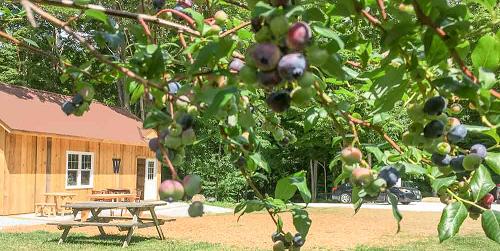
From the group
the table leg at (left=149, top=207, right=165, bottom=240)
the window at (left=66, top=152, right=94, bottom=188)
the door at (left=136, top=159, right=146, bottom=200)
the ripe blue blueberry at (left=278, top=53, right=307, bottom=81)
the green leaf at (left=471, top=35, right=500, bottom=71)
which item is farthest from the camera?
the door at (left=136, top=159, right=146, bottom=200)

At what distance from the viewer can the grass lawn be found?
10.3 metres

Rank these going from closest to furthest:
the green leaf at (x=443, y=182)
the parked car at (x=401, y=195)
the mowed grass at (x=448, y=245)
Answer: the green leaf at (x=443, y=182) < the mowed grass at (x=448, y=245) < the parked car at (x=401, y=195)

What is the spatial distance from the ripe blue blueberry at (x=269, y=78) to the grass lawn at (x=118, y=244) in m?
9.65

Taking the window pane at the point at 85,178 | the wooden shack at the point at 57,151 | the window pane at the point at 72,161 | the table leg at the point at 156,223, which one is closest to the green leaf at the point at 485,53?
the table leg at the point at 156,223

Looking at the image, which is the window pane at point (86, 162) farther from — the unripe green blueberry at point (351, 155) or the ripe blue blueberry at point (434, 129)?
the ripe blue blueberry at point (434, 129)

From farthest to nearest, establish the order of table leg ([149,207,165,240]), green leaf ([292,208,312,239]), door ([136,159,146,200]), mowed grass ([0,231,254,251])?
door ([136,159,146,200]) → table leg ([149,207,165,240]) → mowed grass ([0,231,254,251]) → green leaf ([292,208,312,239])

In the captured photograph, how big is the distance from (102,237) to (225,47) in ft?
37.1

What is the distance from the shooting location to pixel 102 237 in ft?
38.7

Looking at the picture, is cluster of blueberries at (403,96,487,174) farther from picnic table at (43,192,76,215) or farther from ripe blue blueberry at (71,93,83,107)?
picnic table at (43,192,76,215)

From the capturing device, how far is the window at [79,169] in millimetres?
17656

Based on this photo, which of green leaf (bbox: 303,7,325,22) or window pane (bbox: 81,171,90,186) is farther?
window pane (bbox: 81,171,90,186)

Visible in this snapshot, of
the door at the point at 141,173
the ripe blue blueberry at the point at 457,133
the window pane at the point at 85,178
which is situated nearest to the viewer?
the ripe blue blueberry at the point at 457,133

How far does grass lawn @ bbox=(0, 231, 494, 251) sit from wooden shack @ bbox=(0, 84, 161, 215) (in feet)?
12.9

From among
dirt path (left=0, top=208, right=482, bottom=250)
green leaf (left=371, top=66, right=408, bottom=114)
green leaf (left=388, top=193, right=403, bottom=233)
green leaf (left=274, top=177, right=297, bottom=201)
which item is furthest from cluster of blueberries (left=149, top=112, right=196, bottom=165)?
dirt path (left=0, top=208, right=482, bottom=250)
